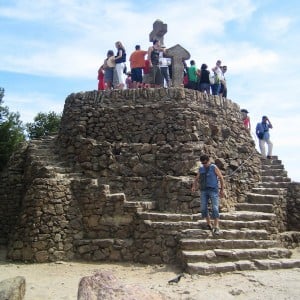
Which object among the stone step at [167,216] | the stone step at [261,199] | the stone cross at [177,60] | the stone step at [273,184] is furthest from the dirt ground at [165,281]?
the stone cross at [177,60]

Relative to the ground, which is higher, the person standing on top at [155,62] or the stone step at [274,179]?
the person standing on top at [155,62]

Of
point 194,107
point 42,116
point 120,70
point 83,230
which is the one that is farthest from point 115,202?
point 42,116

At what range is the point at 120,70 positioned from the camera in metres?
13.8

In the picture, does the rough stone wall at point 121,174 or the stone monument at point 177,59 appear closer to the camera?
the rough stone wall at point 121,174

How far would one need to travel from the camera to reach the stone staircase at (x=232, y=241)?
28.7 feet

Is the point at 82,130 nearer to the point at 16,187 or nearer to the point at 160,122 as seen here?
the point at 160,122

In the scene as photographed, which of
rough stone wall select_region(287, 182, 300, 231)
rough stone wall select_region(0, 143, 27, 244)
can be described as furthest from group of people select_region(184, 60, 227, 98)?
rough stone wall select_region(0, 143, 27, 244)

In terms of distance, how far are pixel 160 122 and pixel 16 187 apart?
5.16 metres

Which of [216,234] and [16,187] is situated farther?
[16,187]

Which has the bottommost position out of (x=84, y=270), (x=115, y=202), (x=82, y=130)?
(x=84, y=270)

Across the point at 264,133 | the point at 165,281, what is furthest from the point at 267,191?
the point at 165,281

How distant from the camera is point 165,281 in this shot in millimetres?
8266

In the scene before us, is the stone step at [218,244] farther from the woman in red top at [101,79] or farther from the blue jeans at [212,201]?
the woman in red top at [101,79]

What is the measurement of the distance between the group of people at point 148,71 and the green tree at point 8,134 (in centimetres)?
628
